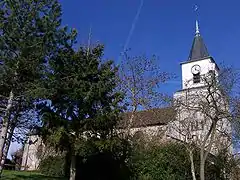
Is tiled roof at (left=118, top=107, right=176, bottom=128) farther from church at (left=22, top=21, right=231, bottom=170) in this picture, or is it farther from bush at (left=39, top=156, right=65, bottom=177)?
bush at (left=39, top=156, right=65, bottom=177)

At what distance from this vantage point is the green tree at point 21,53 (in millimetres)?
14305

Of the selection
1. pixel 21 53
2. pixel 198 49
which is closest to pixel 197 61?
pixel 198 49

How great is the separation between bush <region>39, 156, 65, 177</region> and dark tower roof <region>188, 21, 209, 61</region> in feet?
85.6

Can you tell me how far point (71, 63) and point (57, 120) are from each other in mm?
3553

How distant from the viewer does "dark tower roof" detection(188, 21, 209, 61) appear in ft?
142

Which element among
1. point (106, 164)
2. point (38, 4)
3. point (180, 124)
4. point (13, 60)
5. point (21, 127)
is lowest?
point (106, 164)

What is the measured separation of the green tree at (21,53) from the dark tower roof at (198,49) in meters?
31.4

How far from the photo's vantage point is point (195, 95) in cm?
1908

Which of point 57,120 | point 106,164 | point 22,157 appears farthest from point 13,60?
point 22,157

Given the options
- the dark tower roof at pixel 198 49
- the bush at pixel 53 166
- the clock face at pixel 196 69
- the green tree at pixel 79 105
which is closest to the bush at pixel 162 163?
the green tree at pixel 79 105

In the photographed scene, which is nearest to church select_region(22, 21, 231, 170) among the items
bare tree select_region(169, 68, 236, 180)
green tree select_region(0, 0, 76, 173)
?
bare tree select_region(169, 68, 236, 180)

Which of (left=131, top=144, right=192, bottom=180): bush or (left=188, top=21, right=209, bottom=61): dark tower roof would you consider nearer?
(left=131, top=144, right=192, bottom=180): bush

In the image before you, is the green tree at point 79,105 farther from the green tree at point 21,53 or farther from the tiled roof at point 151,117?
the tiled roof at point 151,117

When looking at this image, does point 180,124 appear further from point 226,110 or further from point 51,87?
point 51,87
